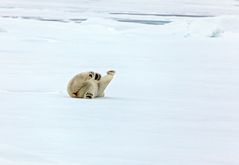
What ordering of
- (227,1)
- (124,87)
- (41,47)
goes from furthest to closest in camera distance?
(227,1) < (41,47) < (124,87)

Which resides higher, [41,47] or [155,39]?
[155,39]

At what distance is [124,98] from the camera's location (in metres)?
4.77

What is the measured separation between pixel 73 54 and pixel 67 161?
6.10 meters

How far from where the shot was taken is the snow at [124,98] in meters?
2.96

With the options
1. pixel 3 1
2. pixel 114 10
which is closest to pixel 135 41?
pixel 114 10

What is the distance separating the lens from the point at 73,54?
8.80 m

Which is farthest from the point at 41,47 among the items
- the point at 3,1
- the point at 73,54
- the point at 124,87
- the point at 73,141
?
the point at 3,1

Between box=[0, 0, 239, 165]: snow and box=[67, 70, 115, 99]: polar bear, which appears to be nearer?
box=[0, 0, 239, 165]: snow

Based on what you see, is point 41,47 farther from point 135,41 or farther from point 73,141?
point 73,141

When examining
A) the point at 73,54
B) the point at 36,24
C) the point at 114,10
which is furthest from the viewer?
the point at 114,10

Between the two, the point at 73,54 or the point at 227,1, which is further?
the point at 227,1

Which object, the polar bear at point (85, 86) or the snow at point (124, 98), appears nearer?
the snow at point (124, 98)

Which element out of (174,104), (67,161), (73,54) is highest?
(73,54)

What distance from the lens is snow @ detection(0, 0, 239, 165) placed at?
117 inches
